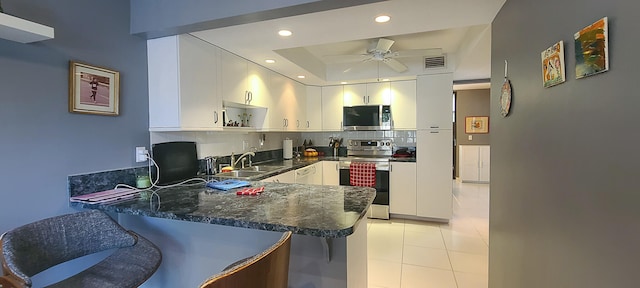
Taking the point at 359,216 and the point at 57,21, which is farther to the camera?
the point at 57,21

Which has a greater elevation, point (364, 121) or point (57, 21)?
point (57, 21)

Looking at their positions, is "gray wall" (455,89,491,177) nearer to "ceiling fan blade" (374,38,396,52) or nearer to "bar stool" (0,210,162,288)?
"ceiling fan blade" (374,38,396,52)

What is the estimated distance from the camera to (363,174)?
420 centimetres

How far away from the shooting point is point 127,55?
2.15 meters

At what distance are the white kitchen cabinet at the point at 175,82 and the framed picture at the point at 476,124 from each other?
6289mm

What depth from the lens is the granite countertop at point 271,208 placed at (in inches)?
51.7

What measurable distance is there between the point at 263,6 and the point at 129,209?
56.6 inches

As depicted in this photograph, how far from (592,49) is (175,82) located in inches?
94.8

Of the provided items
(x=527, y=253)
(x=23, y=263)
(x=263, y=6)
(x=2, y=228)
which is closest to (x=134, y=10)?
(x=263, y=6)

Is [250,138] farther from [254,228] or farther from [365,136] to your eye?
[254,228]

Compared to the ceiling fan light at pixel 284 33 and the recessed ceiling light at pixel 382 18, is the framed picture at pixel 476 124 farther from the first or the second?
the ceiling fan light at pixel 284 33

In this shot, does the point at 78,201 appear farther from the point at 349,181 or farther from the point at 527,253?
the point at 349,181

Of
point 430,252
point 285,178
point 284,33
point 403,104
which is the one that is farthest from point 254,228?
point 403,104

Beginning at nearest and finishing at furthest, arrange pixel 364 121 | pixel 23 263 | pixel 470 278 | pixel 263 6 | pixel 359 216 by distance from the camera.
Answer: pixel 23 263 → pixel 359 216 → pixel 263 6 → pixel 470 278 → pixel 364 121
